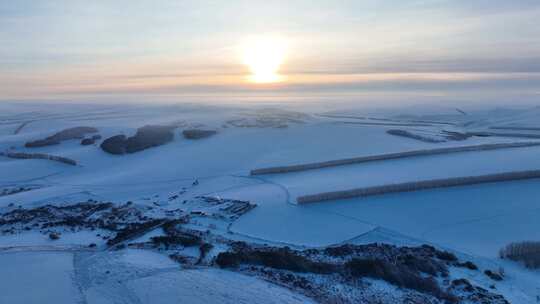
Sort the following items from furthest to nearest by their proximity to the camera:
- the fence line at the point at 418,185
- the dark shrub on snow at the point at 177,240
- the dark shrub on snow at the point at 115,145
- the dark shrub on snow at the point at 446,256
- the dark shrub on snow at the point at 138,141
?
the dark shrub on snow at the point at 138,141
the dark shrub on snow at the point at 115,145
the fence line at the point at 418,185
the dark shrub on snow at the point at 177,240
the dark shrub on snow at the point at 446,256

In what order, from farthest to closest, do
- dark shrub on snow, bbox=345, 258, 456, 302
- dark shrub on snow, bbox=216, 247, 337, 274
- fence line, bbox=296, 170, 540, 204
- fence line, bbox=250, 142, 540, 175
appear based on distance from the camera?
fence line, bbox=250, 142, 540, 175 < fence line, bbox=296, 170, 540, 204 < dark shrub on snow, bbox=216, 247, 337, 274 < dark shrub on snow, bbox=345, 258, 456, 302

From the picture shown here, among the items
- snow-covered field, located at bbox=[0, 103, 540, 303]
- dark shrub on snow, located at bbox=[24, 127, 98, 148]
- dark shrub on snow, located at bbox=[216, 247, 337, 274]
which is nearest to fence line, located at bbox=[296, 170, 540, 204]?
snow-covered field, located at bbox=[0, 103, 540, 303]

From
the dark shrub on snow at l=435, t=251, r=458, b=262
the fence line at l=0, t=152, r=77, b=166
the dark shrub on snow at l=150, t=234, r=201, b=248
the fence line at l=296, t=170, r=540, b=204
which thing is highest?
the fence line at l=296, t=170, r=540, b=204

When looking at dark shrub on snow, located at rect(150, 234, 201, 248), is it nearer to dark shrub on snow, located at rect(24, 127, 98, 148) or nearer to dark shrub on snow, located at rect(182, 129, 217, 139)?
dark shrub on snow, located at rect(182, 129, 217, 139)

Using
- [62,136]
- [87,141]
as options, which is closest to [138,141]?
[87,141]

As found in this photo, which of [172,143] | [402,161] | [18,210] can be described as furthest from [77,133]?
[402,161]

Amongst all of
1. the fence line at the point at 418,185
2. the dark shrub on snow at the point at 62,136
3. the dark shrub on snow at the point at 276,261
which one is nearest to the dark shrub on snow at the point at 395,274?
the dark shrub on snow at the point at 276,261

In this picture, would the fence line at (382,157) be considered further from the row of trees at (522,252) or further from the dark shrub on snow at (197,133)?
the row of trees at (522,252)

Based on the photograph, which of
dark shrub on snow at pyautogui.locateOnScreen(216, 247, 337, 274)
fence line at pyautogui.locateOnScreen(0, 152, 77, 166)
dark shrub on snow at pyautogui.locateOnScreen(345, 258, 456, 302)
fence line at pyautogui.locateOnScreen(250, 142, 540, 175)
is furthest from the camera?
fence line at pyautogui.locateOnScreen(0, 152, 77, 166)
